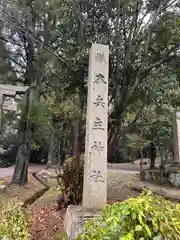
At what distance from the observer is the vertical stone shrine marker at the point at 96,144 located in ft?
14.5

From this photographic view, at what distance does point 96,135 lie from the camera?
182 inches

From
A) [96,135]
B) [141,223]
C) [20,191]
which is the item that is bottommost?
[20,191]

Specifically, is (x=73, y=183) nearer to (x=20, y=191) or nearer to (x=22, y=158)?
(x=20, y=191)

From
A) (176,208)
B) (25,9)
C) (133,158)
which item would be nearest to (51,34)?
(25,9)

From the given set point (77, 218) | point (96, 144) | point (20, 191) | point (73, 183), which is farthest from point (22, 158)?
point (77, 218)

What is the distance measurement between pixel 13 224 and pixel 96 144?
2.19 m

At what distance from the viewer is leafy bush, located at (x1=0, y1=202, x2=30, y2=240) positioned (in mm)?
2543

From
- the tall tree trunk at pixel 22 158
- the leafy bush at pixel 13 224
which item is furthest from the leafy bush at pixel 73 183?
the tall tree trunk at pixel 22 158

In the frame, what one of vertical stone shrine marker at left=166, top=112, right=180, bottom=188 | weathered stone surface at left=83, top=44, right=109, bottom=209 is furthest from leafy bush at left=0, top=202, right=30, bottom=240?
vertical stone shrine marker at left=166, top=112, right=180, bottom=188

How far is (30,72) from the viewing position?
403 inches

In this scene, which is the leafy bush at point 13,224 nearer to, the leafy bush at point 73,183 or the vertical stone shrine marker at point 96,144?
the vertical stone shrine marker at point 96,144

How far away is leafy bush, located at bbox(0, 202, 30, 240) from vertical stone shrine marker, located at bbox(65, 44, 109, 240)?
1252mm

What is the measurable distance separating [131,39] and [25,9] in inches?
148

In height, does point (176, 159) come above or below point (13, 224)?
above
